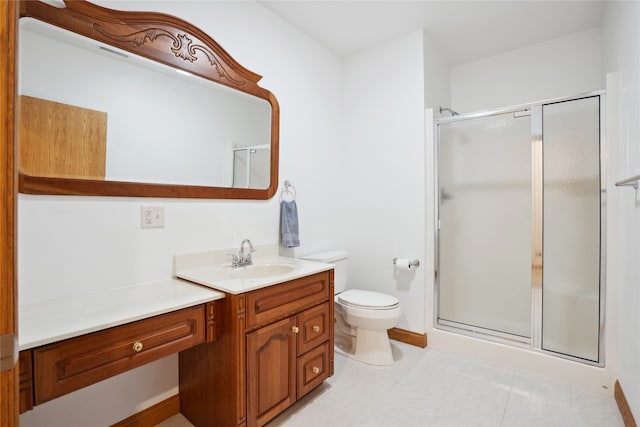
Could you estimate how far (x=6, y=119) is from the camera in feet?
1.86

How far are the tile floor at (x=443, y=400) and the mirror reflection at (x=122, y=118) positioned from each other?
1.32 metres

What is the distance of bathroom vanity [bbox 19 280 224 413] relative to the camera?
96cm

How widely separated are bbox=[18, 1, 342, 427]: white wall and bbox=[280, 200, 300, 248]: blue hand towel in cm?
5

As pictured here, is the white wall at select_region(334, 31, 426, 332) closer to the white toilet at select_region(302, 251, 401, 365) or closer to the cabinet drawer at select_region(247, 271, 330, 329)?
the white toilet at select_region(302, 251, 401, 365)

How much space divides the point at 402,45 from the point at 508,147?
1151 mm

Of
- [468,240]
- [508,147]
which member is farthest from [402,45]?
[468,240]

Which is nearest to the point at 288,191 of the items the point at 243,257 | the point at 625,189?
the point at 243,257

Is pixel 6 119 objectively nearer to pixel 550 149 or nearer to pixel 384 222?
pixel 384 222

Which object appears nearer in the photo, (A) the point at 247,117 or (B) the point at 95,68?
(B) the point at 95,68

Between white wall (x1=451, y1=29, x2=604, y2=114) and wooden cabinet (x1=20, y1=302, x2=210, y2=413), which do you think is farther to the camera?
white wall (x1=451, y1=29, x2=604, y2=114)

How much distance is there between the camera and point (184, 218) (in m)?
1.75

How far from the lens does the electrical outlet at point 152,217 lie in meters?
1.59

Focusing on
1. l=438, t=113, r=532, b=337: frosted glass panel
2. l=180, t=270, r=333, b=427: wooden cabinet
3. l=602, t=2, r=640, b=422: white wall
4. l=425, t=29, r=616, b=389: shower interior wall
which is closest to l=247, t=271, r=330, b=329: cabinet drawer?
l=180, t=270, r=333, b=427: wooden cabinet

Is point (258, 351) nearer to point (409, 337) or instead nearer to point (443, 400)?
point (443, 400)
